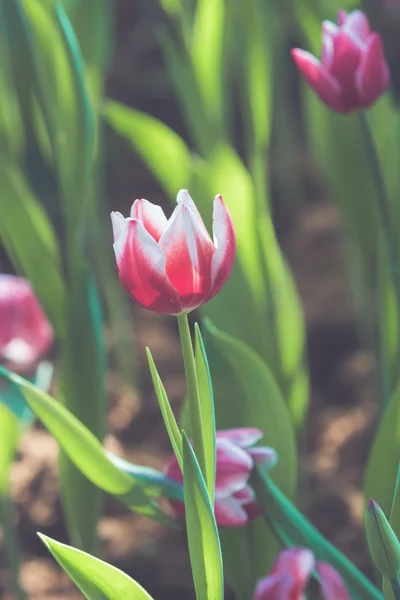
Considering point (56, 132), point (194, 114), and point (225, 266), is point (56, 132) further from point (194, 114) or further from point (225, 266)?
point (225, 266)

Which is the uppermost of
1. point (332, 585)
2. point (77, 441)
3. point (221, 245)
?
point (221, 245)

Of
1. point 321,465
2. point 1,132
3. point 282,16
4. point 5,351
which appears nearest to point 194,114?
point 1,132

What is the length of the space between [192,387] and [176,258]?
0.22 ft

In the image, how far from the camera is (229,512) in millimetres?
504

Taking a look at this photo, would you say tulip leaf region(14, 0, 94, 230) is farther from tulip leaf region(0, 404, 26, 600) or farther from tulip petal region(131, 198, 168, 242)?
tulip petal region(131, 198, 168, 242)

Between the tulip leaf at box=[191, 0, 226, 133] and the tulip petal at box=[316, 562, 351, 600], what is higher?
the tulip leaf at box=[191, 0, 226, 133]

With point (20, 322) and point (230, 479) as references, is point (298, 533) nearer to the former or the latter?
point (230, 479)

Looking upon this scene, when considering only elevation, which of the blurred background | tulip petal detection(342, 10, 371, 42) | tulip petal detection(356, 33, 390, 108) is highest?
tulip petal detection(342, 10, 371, 42)

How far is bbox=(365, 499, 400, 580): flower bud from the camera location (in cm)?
40

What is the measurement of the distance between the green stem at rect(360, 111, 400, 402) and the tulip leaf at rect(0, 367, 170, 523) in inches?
10.0

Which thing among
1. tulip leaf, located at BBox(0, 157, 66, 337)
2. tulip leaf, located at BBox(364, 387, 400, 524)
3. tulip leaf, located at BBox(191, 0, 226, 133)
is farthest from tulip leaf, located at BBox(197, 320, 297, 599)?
tulip leaf, located at BBox(191, 0, 226, 133)

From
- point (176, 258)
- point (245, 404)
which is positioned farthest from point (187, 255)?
point (245, 404)

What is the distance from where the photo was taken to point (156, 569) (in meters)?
0.90

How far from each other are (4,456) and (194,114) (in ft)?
1.19
